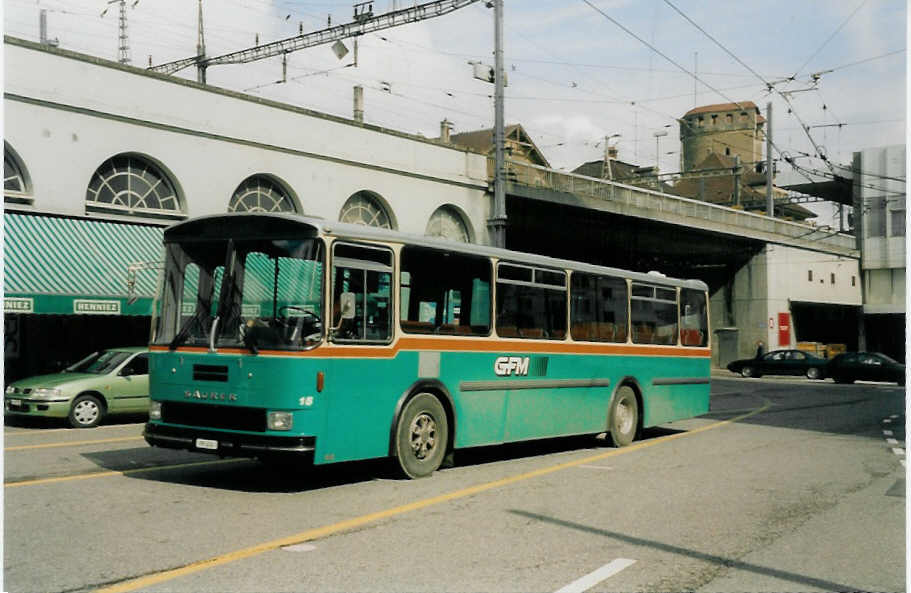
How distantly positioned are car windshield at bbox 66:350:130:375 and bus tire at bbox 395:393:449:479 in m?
9.37

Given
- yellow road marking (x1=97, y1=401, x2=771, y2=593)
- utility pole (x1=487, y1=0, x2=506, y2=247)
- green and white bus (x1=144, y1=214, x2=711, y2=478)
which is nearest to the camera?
yellow road marking (x1=97, y1=401, x2=771, y2=593)

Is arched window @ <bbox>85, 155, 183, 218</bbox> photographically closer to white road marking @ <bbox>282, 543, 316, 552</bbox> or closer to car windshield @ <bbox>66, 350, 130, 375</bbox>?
car windshield @ <bbox>66, 350, 130, 375</bbox>

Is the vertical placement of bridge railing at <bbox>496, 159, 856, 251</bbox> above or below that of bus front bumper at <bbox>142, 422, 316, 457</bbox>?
above

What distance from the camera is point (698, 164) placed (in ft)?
369

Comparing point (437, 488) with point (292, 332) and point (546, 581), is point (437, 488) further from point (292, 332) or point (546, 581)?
point (546, 581)

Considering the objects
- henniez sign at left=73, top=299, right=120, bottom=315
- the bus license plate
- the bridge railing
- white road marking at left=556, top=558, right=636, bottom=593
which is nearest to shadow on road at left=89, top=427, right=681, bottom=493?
the bus license plate

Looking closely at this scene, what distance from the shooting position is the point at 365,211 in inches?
1164

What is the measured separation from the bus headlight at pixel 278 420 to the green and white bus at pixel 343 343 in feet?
0.04

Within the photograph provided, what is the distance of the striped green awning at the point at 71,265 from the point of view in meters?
19.5

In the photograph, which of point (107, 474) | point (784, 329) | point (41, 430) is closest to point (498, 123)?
point (41, 430)

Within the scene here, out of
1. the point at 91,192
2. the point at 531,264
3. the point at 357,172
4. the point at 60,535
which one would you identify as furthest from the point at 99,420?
the point at 357,172

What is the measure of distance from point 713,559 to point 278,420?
4.22 metres

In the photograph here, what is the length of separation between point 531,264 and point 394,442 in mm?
3576

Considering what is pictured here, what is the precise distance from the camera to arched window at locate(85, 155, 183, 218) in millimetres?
22812
